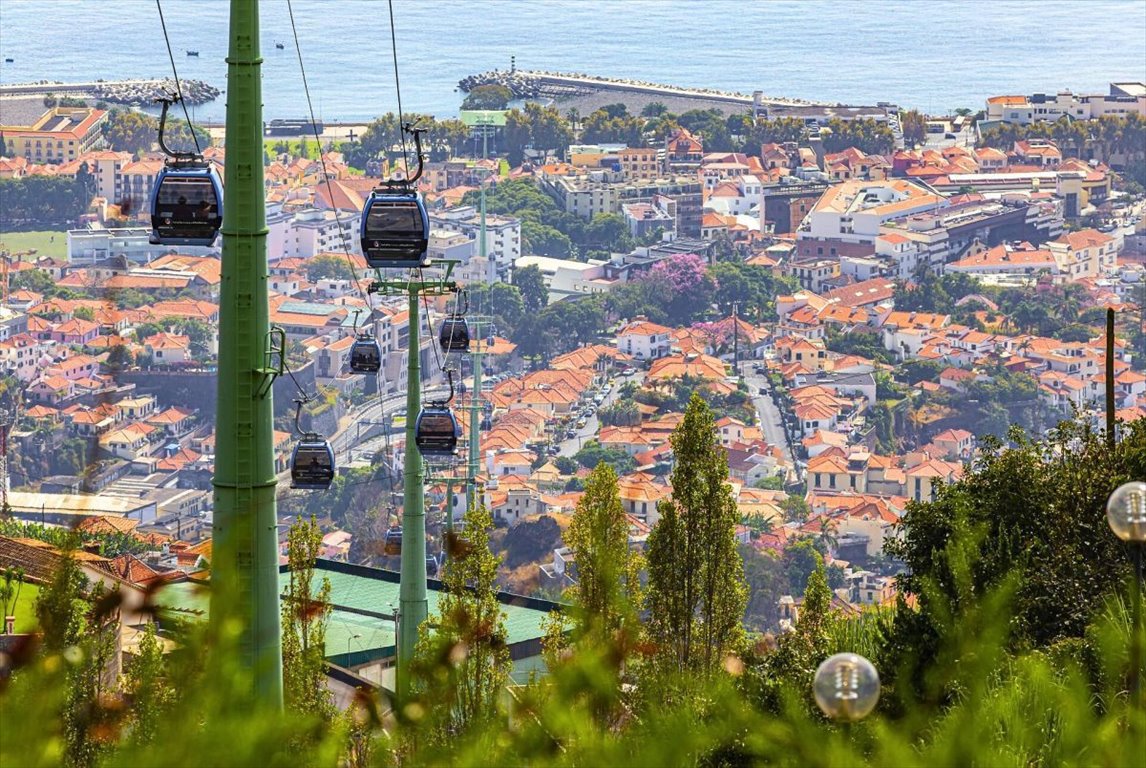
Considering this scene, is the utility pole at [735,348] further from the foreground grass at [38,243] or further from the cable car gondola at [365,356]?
the cable car gondola at [365,356]

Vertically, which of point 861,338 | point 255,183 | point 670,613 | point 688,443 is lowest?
point 861,338

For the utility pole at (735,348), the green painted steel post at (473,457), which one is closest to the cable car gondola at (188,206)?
the green painted steel post at (473,457)

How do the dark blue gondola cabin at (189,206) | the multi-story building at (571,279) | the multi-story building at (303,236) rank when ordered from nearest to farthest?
the dark blue gondola cabin at (189,206) → the multi-story building at (571,279) → the multi-story building at (303,236)

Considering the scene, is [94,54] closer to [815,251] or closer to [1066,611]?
[815,251]

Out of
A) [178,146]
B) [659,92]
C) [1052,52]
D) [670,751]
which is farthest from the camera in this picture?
[1052,52]

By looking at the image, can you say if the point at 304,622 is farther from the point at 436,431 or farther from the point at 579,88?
the point at 579,88

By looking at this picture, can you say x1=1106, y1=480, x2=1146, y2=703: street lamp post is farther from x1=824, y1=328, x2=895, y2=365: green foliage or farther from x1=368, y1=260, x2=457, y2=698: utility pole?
x1=824, y1=328, x2=895, y2=365: green foliage

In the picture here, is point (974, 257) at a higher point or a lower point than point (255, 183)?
lower

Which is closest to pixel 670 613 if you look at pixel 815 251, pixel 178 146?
pixel 815 251
